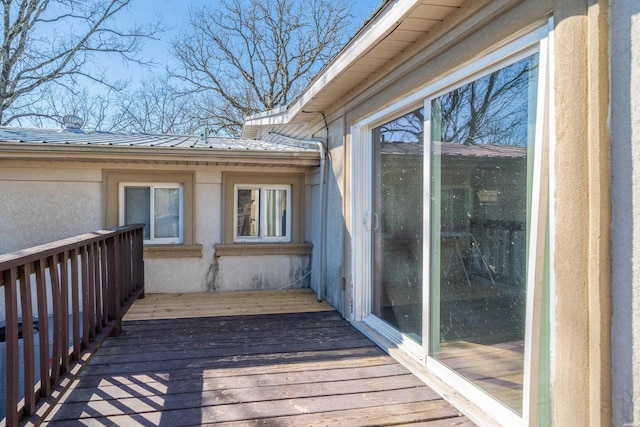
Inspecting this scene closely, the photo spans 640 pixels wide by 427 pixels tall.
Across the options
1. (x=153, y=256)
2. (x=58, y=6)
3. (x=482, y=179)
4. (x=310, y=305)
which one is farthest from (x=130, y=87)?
(x=482, y=179)

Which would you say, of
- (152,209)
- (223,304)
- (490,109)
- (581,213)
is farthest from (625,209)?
(152,209)

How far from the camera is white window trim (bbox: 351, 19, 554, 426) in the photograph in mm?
1896

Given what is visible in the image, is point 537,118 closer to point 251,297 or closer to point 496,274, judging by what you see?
point 496,274

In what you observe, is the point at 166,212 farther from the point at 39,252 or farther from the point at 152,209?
the point at 39,252

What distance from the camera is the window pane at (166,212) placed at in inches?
222

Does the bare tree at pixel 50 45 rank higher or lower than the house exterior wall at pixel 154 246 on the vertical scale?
higher

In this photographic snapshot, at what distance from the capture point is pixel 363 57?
3.28 m

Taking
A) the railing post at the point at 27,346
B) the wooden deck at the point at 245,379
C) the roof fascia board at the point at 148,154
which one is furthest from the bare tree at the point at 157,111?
the railing post at the point at 27,346

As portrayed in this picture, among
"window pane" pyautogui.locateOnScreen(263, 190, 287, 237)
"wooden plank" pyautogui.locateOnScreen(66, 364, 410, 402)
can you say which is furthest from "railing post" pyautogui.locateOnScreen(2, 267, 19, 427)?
"window pane" pyautogui.locateOnScreen(263, 190, 287, 237)

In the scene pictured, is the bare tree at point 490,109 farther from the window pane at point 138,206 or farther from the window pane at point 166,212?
the window pane at point 138,206

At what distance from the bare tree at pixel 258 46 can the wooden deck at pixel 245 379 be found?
1450cm

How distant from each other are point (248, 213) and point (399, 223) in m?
3.03

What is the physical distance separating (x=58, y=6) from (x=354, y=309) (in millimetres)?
15895

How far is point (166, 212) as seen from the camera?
18.6 feet
